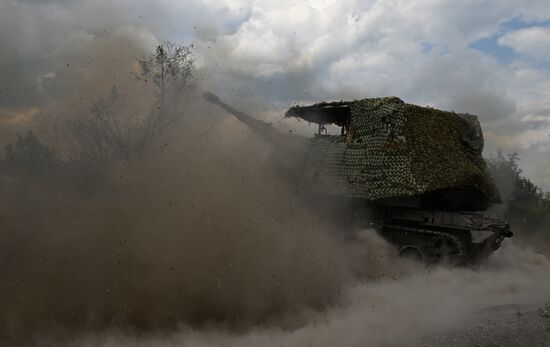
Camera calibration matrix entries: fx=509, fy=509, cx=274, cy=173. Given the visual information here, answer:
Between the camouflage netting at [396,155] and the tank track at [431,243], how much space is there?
3.86ft

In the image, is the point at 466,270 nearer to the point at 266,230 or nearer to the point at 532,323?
the point at 532,323

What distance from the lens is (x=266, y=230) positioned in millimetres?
9453

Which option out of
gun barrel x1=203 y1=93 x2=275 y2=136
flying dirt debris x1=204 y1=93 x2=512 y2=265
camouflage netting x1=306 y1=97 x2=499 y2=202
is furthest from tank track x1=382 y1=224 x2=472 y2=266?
gun barrel x1=203 y1=93 x2=275 y2=136

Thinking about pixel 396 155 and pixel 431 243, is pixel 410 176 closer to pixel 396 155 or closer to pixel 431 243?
pixel 396 155

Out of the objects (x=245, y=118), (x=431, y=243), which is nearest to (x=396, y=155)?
(x=431, y=243)

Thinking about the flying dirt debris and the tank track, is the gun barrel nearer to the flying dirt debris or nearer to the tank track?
the flying dirt debris

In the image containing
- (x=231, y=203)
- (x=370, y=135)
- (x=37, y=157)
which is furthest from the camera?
(x=370, y=135)

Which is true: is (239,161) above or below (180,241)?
above

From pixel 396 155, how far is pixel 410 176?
0.63 meters

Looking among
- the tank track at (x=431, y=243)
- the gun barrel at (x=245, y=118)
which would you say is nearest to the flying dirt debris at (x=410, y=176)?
the tank track at (x=431, y=243)

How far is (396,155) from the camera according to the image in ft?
40.0

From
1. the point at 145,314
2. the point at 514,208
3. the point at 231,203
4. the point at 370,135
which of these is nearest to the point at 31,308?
the point at 145,314

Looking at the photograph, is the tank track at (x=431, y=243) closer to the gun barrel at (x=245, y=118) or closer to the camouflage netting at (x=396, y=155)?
the camouflage netting at (x=396, y=155)

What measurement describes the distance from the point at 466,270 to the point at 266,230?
5.53m
